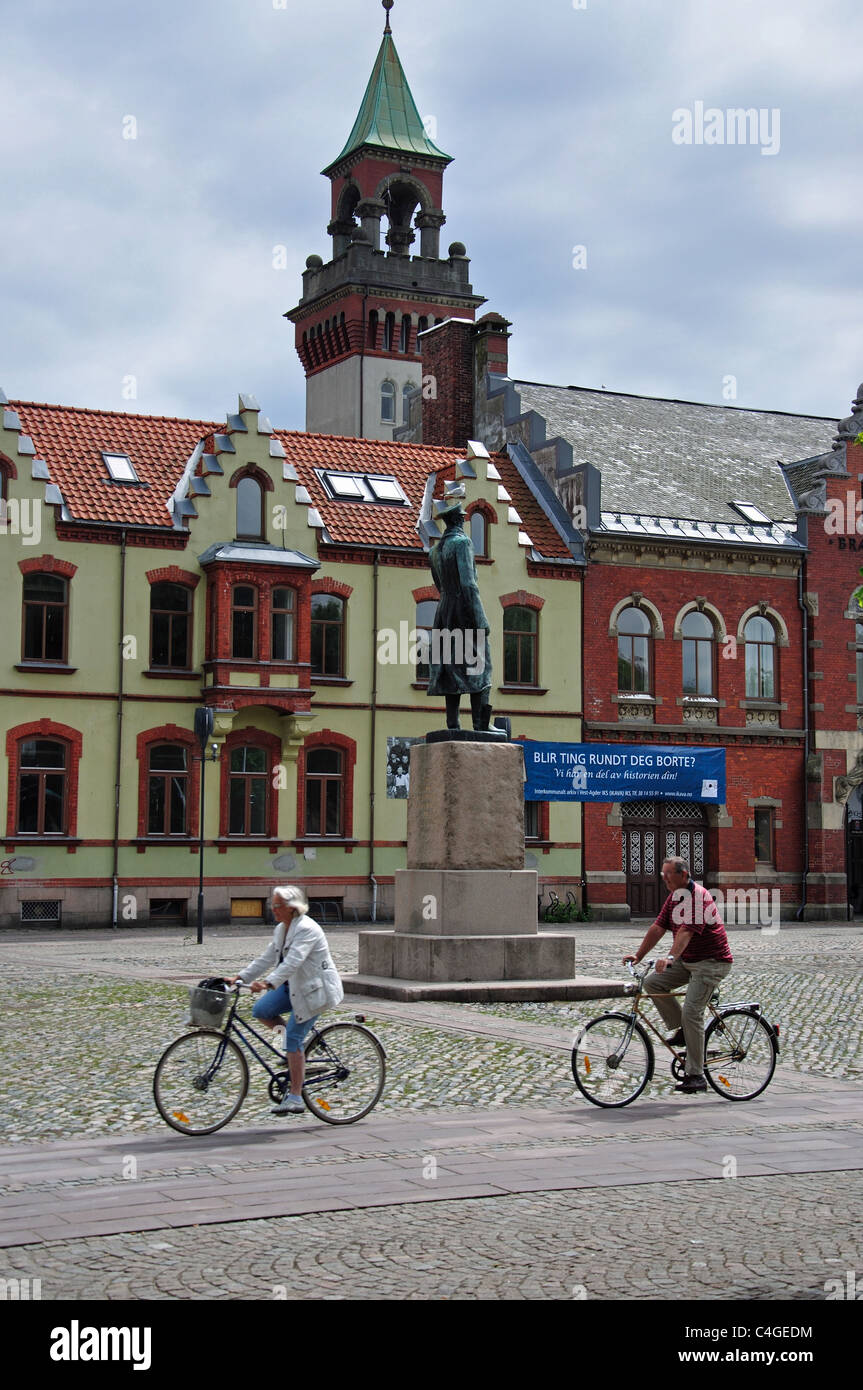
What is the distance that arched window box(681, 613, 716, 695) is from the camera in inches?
1601

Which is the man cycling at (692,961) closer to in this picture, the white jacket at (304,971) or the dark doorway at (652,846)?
the white jacket at (304,971)

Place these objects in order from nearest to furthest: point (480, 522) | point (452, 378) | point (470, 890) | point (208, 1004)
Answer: point (208, 1004) < point (470, 890) < point (480, 522) < point (452, 378)

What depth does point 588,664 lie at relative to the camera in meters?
39.5

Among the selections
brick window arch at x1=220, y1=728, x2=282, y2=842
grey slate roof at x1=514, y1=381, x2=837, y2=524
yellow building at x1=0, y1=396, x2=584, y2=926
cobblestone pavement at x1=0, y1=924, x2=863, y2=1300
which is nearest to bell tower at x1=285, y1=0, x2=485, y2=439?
grey slate roof at x1=514, y1=381, x2=837, y2=524

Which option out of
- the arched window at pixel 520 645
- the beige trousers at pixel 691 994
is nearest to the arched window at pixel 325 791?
the arched window at pixel 520 645

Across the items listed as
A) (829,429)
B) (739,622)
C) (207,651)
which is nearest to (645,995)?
(207,651)

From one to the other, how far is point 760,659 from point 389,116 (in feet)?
153

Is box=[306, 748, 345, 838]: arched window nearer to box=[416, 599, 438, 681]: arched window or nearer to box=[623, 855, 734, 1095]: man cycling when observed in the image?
box=[416, 599, 438, 681]: arched window

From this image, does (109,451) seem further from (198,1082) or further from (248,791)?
(198,1082)

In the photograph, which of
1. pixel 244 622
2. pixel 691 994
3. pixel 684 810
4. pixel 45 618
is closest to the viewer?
pixel 691 994

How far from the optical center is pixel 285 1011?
435 inches

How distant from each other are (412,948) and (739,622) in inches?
950

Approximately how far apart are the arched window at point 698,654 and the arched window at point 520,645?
13.3 feet

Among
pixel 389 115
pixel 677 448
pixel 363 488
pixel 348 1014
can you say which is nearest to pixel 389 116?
pixel 389 115
